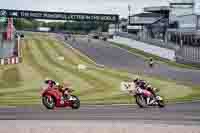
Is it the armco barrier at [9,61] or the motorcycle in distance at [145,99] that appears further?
Answer: the armco barrier at [9,61]

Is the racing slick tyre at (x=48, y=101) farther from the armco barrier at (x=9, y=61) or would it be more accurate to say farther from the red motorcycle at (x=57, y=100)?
the armco barrier at (x=9, y=61)

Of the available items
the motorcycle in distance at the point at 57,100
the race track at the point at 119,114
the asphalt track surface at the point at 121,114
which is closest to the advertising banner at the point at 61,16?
the asphalt track surface at the point at 121,114

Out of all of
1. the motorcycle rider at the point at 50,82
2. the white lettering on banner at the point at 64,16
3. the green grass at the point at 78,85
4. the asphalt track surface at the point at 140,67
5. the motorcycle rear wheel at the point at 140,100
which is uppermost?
the white lettering on banner at the point at 64,16

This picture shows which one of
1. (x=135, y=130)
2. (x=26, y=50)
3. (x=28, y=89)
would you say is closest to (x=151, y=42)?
(x=26, y=50)

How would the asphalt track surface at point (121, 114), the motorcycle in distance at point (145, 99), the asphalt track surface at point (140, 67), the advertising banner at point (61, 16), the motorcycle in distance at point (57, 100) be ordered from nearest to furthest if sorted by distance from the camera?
1. the asphalt track surface at point (121, 114)
2. the motorcycle in distance at point (57, 100)
3. the motorcycle in distance at point (145, 99)
4. the asphalt track surface at point (140, 67)
5. the advertising banner at point (61, 16)

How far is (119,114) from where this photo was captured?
948 inches

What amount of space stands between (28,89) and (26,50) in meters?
54.3

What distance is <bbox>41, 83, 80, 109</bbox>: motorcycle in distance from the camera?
27312 millimetres

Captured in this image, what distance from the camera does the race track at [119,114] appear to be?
2211 centimetres

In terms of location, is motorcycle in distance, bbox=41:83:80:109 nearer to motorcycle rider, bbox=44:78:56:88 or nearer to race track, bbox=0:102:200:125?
motorcycle rider, bbox=44:78:56:88

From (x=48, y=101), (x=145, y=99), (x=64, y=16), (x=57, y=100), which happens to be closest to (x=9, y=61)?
(x=48, y=101)

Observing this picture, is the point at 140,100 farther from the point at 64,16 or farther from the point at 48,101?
the point at 64,16

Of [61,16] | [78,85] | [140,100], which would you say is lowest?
[78,85]

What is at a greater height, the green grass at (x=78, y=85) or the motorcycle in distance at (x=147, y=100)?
the motorcycle in distance at (x=147, y=100)
